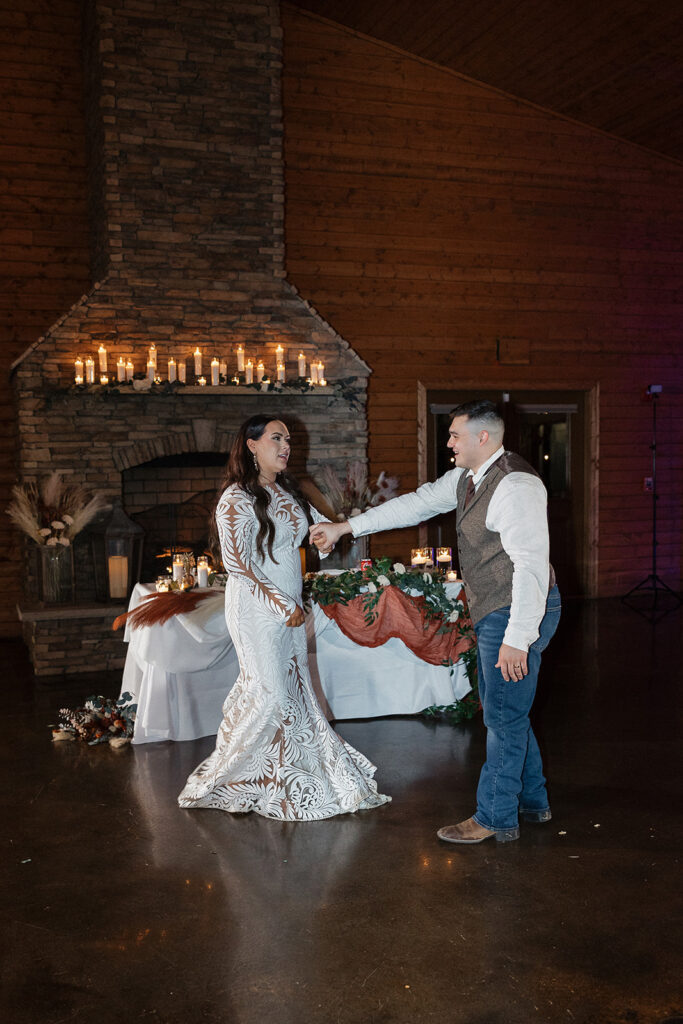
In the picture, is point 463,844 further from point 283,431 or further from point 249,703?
point 283,431

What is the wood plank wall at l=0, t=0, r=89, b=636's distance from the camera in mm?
7633

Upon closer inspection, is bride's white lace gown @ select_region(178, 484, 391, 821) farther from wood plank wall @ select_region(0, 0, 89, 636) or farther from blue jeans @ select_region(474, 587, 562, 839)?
wood plank wall @ select_region(0, 0, 89, 636)

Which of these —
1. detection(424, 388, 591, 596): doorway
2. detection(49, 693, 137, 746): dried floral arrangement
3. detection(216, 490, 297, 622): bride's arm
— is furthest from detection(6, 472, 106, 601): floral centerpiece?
detection(424, 388, 591, 596): doorway

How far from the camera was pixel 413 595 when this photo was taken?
5.29 meters

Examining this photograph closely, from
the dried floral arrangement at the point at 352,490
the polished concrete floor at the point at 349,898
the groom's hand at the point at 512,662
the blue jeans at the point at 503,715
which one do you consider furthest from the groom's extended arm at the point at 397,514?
the dried floral arrangement at the point at 352,490

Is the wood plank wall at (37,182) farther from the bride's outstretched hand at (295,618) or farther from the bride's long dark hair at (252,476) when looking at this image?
the bride's outstretched hand at (295,618)

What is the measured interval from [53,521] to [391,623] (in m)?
2.90

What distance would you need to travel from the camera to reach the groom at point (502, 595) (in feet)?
10.6

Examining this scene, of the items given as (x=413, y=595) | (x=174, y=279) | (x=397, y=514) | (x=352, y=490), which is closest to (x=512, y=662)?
(x=397, y=514)

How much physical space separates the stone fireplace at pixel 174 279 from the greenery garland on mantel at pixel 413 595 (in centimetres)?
215

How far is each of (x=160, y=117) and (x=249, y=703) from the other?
5161mm

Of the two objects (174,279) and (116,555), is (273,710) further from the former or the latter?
(174,279)

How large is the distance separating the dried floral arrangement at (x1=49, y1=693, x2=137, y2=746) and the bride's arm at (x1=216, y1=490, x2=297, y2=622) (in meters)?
1.68

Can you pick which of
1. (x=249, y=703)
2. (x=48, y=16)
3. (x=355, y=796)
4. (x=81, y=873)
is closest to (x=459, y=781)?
(x=355, y=796)
